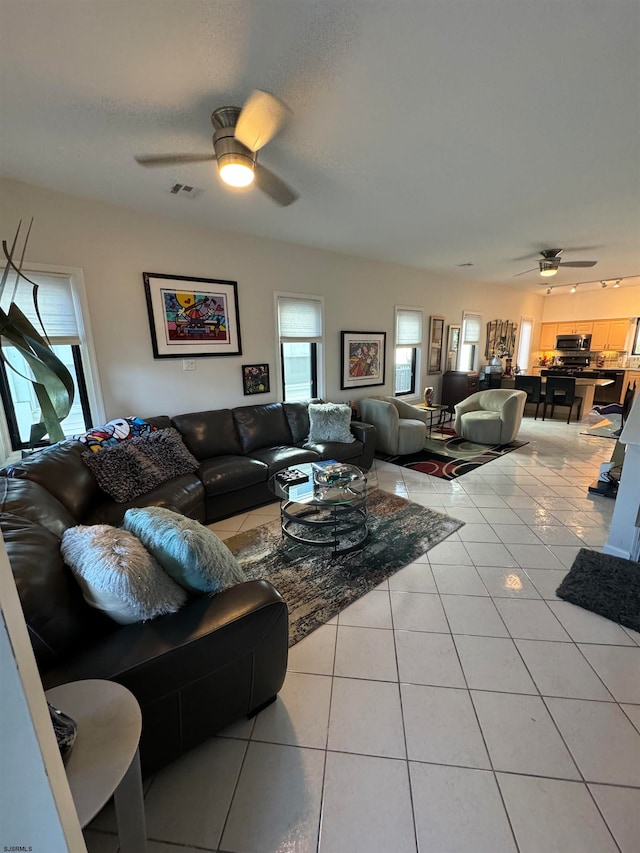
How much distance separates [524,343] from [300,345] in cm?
670

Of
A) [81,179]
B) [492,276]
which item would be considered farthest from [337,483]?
[492,276]

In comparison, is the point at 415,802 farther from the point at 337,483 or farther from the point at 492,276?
the point at 492,276

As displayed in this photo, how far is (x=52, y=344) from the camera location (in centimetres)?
268

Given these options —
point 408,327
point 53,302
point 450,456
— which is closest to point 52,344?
point 53,302

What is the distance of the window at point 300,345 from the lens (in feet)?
13.4

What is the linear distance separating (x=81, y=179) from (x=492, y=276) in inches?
237

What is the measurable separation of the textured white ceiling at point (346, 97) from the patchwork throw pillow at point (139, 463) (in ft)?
6.18

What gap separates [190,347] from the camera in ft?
11.1

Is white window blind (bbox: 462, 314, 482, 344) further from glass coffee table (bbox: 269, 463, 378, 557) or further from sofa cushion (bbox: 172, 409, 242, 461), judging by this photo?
sofa cushion (bbox: 172, 409, 242, 461)

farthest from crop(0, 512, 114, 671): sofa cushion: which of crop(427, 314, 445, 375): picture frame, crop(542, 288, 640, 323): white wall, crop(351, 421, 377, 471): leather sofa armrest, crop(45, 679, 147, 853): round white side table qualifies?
crop(542, 288, 640, 323): white wall

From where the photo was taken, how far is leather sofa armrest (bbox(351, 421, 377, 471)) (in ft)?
12.7

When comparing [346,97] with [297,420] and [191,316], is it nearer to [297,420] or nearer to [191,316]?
[191,316]

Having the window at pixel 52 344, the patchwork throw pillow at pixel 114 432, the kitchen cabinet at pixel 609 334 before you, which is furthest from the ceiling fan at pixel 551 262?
the window at pixel 52 344

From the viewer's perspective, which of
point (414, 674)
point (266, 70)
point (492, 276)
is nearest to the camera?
point (266, 70)
